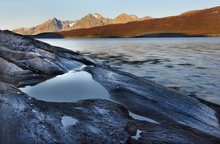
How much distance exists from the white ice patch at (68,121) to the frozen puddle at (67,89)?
1138 millimetres

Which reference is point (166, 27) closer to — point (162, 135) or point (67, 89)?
point (67, 89)

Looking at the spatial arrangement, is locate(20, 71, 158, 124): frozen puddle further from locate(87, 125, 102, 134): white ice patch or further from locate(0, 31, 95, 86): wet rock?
locate(87, 125, 102, 134): white ice patch

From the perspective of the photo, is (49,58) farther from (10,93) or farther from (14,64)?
(10,93)

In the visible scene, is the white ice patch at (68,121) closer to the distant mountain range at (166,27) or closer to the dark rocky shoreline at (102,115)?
the dark rocky shoreline at (102,115)

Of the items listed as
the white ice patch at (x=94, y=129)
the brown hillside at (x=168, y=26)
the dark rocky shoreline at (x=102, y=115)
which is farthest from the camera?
the brown hillside at (x=168, y=26)

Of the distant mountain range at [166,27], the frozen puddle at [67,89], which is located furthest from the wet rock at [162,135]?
the distant mountain range at [166,27]

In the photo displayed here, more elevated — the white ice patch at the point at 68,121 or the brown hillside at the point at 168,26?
the brown hillside at the point at 168,26

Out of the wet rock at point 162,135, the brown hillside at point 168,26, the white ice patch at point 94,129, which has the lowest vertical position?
the wet rock at point 162,135

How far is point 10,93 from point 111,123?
2.07 metres

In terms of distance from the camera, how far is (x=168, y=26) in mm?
166750

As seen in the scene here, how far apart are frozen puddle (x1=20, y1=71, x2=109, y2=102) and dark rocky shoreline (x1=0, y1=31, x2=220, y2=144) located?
290mm

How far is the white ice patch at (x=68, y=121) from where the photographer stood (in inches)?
170

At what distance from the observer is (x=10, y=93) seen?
4844 mm

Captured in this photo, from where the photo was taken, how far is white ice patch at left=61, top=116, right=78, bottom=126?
14.1 ft
